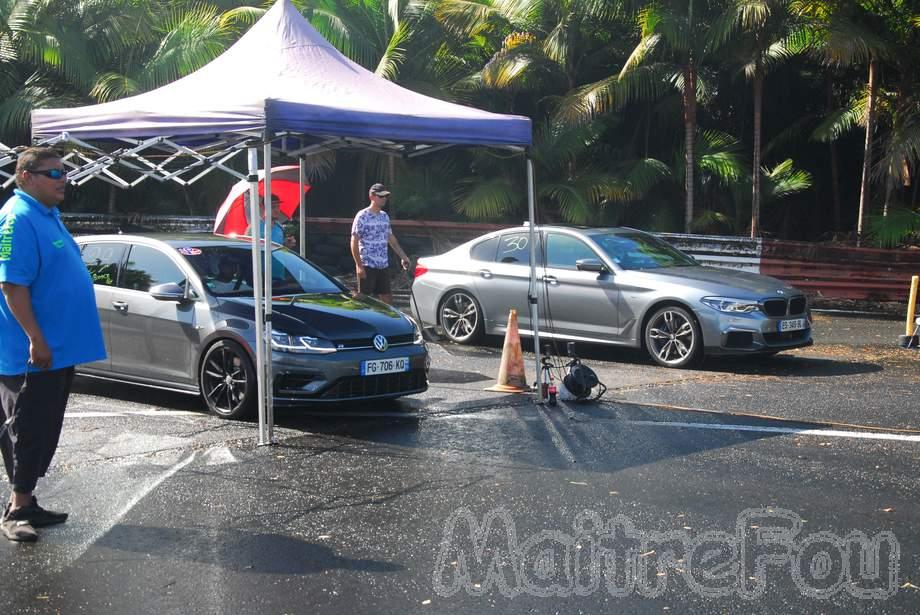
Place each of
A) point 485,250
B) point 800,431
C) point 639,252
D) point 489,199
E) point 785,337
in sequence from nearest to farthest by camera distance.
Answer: point 800,431
point 785,337
point 639,252
point 485,250
point 489,199

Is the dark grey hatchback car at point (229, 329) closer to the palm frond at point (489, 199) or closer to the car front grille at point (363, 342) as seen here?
the car front grille at point (363, 342)

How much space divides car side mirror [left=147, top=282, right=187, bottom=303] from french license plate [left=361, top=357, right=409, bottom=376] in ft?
5.32

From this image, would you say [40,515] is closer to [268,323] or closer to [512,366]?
[268,323]

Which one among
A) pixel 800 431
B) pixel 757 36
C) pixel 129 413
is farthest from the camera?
pixel 757 36

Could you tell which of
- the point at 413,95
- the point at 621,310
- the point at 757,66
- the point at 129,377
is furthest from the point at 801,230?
the point at 129,377

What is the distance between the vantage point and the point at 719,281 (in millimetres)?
11617

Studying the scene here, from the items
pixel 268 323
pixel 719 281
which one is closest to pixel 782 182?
pixel 719 281

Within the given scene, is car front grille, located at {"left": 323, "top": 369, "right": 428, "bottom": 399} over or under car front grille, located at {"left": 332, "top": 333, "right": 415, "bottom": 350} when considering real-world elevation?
under

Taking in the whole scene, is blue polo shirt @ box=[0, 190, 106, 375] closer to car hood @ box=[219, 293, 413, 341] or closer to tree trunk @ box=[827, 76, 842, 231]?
car hood @ box=[219, 293, 413, 341]

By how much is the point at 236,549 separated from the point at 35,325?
1.49m

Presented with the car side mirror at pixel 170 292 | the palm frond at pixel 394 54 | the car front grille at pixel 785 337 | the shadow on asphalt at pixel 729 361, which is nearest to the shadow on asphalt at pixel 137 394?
the car side mirror at pixel 170 292

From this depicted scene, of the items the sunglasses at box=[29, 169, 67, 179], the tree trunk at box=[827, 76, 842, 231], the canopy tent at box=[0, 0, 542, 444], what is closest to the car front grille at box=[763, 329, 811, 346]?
the canopy tent at box=[0, 0, 542, 444]

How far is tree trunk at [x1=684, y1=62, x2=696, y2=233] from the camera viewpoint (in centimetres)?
1978

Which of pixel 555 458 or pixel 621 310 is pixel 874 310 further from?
pixel 555 458
